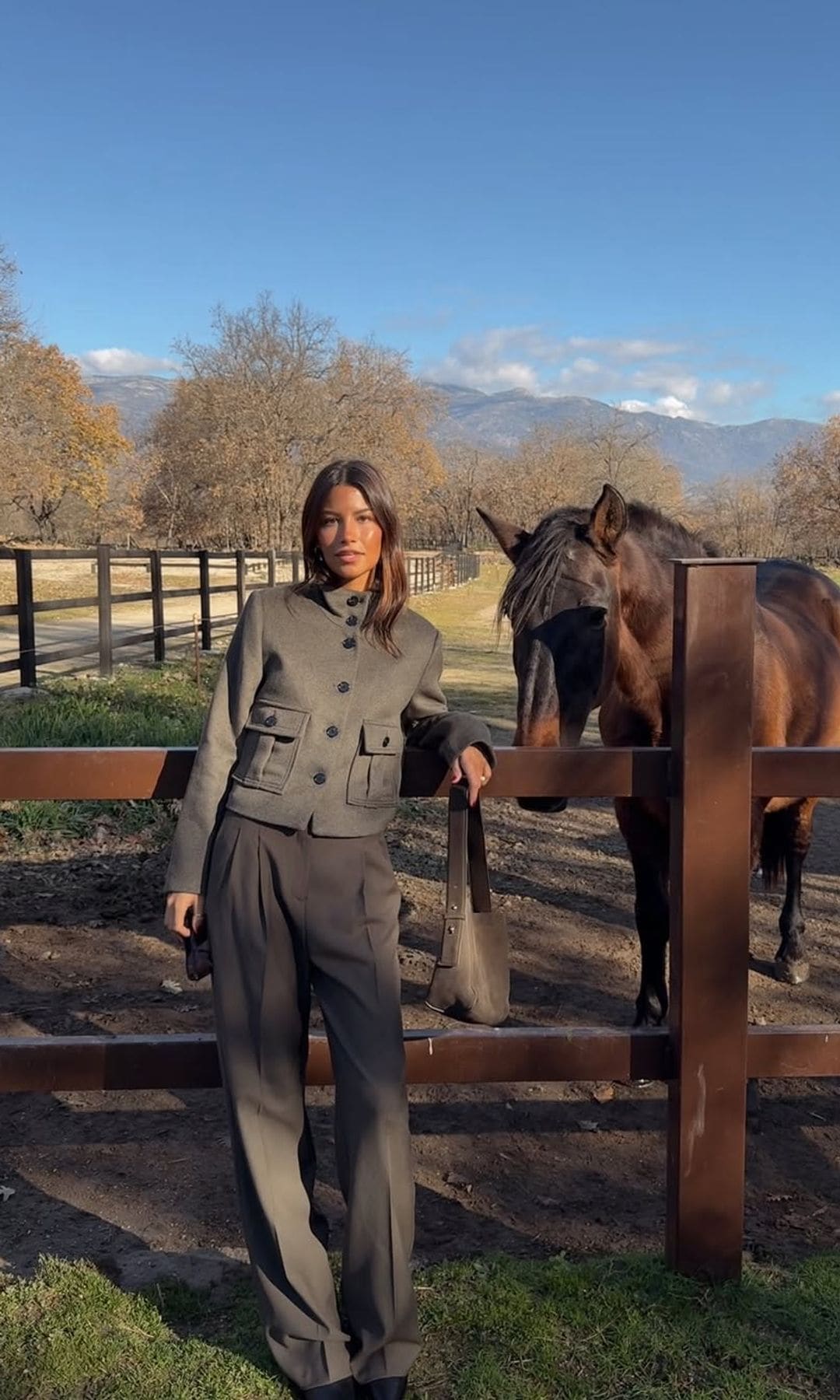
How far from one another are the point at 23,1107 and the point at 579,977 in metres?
2.42

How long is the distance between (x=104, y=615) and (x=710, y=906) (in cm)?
1078

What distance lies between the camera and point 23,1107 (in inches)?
139

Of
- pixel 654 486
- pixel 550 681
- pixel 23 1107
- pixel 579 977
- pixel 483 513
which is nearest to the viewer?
pixel 550 681

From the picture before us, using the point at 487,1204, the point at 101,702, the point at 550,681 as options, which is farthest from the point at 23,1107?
the point at 101,702

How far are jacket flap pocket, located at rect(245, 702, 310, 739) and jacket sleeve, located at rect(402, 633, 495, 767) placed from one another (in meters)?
0.28

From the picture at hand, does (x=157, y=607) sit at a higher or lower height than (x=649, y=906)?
higher

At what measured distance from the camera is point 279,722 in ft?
6.82

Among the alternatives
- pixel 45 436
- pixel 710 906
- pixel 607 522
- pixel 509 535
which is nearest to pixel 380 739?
pixel 710 906

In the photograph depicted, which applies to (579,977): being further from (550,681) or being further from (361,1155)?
(361,1155)

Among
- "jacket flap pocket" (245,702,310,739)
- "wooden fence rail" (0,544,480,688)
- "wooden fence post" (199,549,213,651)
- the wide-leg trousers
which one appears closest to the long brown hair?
"jacket flap pocket" (245,702,310,739)

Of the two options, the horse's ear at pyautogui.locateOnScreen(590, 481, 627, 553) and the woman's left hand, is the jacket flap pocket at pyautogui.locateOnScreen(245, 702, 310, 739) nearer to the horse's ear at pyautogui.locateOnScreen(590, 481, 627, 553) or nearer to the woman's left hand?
→ the woman's left hand

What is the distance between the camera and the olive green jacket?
206cm

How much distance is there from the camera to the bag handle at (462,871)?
2094 millimetres

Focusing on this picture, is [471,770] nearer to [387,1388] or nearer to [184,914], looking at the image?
[184,914]
